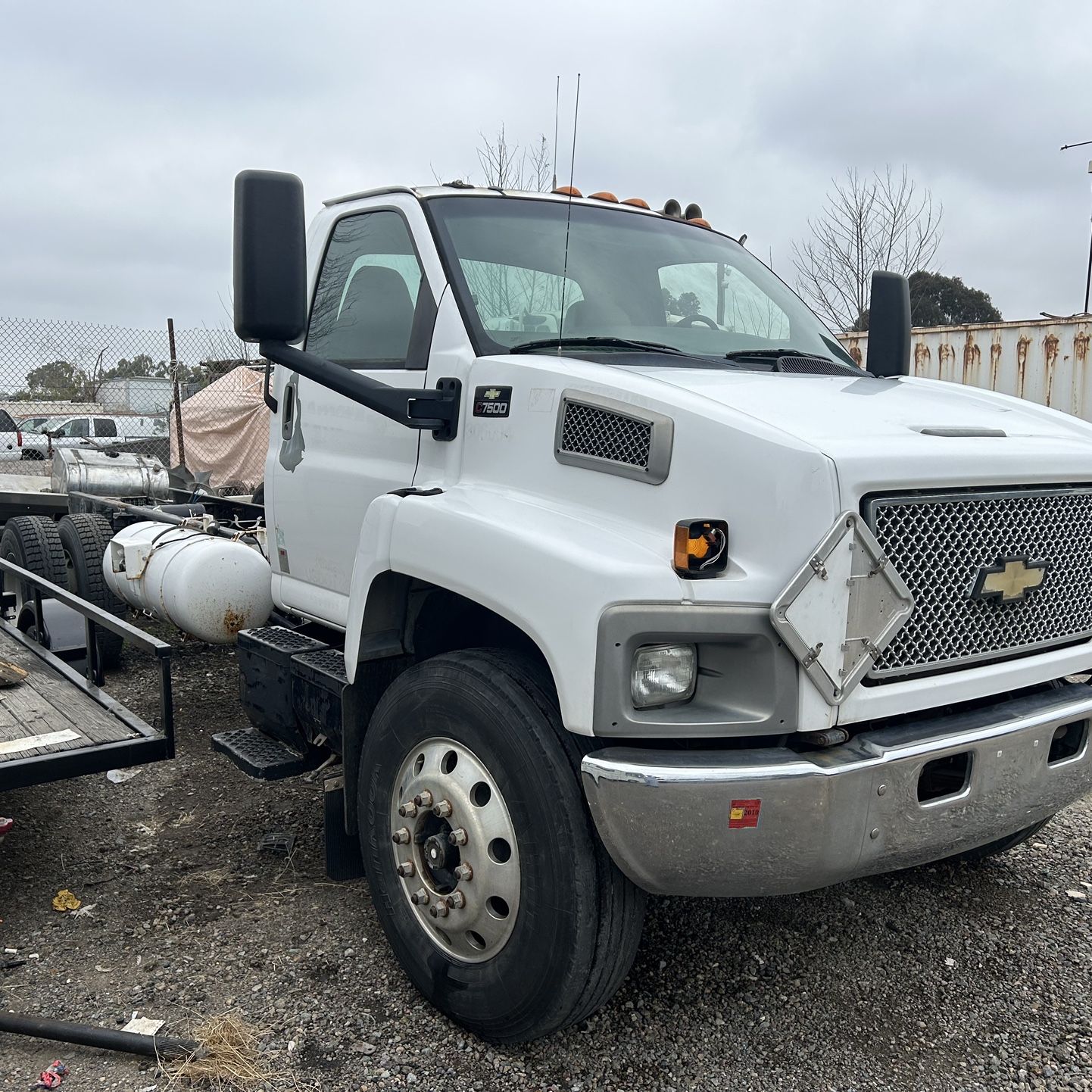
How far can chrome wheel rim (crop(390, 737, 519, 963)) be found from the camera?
262 centimetres

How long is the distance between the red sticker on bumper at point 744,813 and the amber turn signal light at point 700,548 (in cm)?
50

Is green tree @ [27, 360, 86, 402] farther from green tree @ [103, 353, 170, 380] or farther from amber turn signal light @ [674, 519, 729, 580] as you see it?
amber turn signal light @ [674, 519, 729, 580]

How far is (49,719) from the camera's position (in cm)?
384

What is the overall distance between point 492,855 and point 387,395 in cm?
136

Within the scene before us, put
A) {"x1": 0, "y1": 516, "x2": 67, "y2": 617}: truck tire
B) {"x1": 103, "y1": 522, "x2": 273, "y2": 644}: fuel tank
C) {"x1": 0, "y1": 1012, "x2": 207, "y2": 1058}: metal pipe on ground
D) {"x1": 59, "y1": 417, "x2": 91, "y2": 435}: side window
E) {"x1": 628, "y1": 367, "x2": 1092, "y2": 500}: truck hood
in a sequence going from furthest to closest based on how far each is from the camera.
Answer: {"x1": 59, "y1": 417, "x2": 91, "y2": 435}: side window
{"x1": 0, "y1": 516, "x2": 67, "y2": 617}: truck tire
{"x1": 103, "y1": 522, "x2": 273, "y2": 644}: fuel tank
{"x1": 0, "y1": 1012, "x2": 207, "y2": 1058}: metal pipe on ground
{"x1": 628, "y1": 367, "x2": 1092, "y2": 500}: truck hood

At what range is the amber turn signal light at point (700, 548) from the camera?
234 cm

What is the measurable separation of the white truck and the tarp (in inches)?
457

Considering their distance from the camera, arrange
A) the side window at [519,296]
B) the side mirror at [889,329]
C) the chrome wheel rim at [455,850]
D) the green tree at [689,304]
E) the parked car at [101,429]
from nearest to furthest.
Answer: the chrome wheel rim at [455,850]
the side window at [519,296]
the green tree at [689,304]
the side mirror at [889,329]
the parked car at [101,429]

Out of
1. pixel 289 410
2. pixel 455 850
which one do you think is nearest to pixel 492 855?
pixel 455 850

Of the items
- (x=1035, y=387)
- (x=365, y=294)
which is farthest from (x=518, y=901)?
(x=1035, y=387)

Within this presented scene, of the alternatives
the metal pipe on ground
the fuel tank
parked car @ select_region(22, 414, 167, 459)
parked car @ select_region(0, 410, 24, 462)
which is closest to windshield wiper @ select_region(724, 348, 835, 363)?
the metal pipe on ground

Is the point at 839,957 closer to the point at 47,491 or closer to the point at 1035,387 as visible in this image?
the point at 47,491

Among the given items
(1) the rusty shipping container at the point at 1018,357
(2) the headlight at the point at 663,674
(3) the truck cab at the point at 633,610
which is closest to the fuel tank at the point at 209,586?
(3) the truck cab at the point at 633,610

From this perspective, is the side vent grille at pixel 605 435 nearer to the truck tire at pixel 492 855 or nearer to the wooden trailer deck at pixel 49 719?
the truck tire at pixel 492 855
